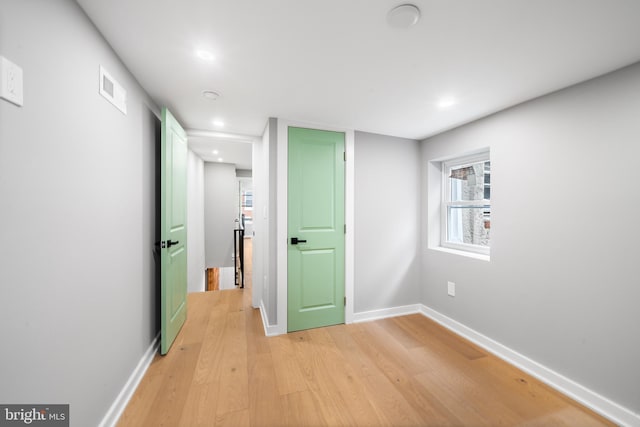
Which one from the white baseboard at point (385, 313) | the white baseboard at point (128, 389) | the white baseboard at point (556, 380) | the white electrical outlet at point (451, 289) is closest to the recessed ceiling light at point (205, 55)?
the white baseboard at point (128, 389)

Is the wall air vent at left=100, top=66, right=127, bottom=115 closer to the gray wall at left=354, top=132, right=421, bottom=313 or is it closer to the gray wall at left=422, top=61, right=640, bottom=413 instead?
the gray wall at left=354, top=132, right=421, bottom=313

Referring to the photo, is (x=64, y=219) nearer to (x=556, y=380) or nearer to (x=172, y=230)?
(x=172, y=230)


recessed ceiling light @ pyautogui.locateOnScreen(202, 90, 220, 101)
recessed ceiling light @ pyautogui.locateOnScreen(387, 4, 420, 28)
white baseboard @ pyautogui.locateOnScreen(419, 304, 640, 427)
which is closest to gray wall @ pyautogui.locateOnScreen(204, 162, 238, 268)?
recessed ceiling light @ pyautogui.locateOnScreen(202, 90, 220, 101)

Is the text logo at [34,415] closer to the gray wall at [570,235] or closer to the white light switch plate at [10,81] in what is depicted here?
the white light switch plate at [10,81]

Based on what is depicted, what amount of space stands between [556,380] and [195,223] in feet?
15.7

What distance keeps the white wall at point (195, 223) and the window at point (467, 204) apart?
148 inches

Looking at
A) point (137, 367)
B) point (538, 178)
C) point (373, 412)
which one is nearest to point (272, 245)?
point (137, 367)

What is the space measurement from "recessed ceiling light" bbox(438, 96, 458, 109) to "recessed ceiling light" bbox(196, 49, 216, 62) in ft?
5.96

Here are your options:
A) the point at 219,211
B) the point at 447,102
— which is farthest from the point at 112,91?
the point at 219,211

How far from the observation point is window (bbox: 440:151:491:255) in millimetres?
2570

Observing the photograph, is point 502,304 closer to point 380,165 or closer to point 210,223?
point 380,165

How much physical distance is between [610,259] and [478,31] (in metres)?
1.72

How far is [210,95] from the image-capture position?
78.2 inches

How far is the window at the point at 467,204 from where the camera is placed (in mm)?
2570
